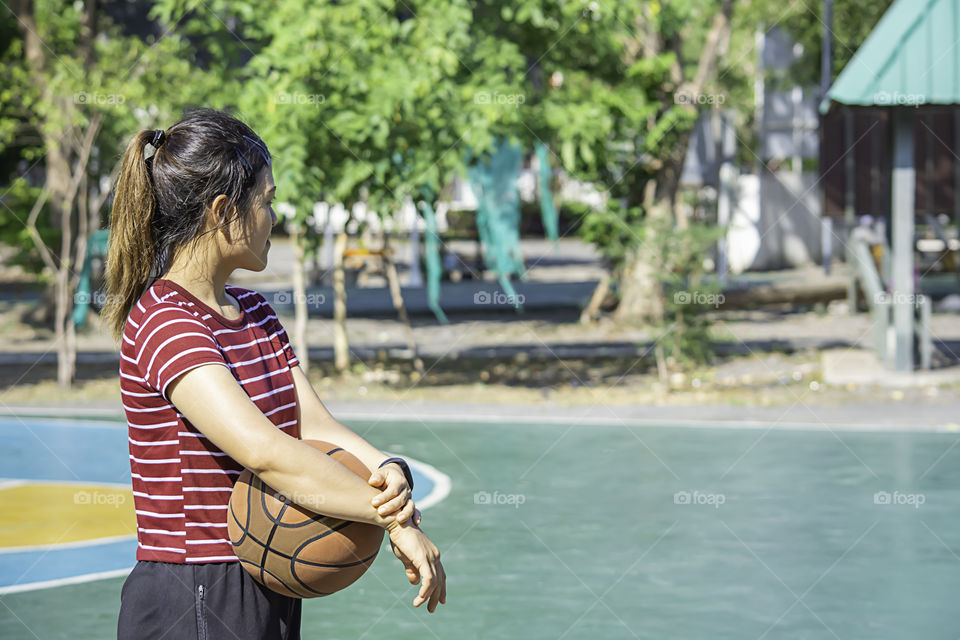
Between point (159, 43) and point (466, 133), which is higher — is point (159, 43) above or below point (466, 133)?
above

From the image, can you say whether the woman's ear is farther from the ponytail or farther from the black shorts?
the black shorts

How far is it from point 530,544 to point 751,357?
9.28 metres

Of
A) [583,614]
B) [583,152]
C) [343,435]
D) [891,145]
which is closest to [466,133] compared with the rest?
[583,152]

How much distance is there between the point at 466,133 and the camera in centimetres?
1230

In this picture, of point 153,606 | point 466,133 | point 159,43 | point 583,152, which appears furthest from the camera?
point 159,43

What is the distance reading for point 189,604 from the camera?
2.62 m

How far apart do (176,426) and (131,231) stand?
0.45m

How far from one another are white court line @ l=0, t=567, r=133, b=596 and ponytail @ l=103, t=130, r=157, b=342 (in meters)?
4.62

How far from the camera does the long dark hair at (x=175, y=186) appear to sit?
2.63 metres

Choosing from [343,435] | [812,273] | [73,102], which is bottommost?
[812,273]

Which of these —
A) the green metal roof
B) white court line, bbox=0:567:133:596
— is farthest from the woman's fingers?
the green metal roof

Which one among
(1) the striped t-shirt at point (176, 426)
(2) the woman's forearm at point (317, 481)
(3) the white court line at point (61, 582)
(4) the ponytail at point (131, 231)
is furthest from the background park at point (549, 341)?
(2) the woman's forearm at point (317, 481)

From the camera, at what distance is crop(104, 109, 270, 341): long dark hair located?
2.63m

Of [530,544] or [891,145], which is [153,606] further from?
[891,145]
